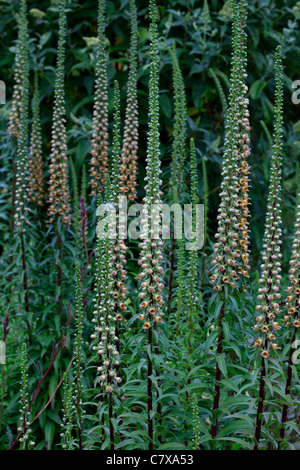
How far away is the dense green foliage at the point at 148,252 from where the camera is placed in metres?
3.46

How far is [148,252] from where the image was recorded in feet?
11.3

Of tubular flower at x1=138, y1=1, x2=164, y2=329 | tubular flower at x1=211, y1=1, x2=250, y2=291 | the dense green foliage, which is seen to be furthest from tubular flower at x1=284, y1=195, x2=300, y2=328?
tubular flower at x1=138, y1=1, x2=164, y2=329

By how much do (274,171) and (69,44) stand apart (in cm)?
506

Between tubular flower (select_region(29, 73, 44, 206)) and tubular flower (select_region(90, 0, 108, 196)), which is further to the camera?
tubular flower (select_region(29, 73, 44, 206))

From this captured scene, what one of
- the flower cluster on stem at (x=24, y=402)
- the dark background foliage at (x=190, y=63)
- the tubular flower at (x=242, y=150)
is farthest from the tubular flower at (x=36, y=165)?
the flower cluster on stem at (x=24, y=402)

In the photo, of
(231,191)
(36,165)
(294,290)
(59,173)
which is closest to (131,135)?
(59,173)

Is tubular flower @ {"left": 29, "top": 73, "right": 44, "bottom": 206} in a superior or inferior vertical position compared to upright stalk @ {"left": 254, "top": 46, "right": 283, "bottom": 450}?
superior

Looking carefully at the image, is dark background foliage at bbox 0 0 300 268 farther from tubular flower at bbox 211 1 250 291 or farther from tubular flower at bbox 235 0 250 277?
tubular flower at bbox 211 1 250 291

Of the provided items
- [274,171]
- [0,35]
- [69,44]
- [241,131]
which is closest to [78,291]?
[274,171]

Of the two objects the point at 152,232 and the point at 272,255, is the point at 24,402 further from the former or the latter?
the point at 272,255

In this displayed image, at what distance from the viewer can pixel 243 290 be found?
3900 millimetres

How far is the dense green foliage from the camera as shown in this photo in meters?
3.46

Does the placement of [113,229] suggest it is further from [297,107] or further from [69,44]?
[297,107]

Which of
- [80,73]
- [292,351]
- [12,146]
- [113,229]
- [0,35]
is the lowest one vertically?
[292,351]
